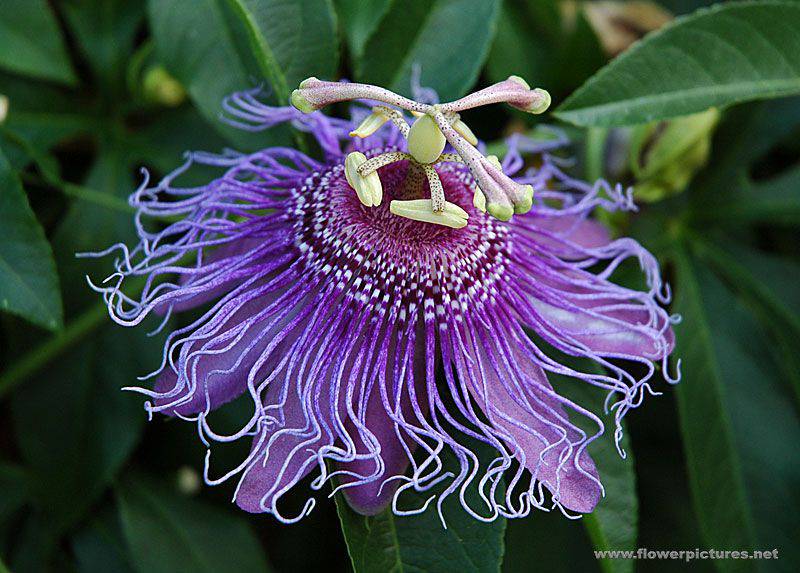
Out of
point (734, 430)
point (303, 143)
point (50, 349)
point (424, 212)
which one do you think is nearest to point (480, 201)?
point (424, 212)

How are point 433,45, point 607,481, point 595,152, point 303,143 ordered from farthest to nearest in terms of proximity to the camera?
point 595,152
point 433,45
point 303,143
point 607,481

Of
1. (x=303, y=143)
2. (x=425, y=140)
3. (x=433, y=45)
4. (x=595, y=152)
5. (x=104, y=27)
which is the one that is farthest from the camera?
(x=104, y=27)

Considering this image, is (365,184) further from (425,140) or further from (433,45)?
(433,45)

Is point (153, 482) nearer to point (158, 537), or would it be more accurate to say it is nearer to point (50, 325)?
point (158, 537)

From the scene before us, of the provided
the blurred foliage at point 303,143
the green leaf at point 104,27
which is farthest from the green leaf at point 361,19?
the green leaf at point 104,27

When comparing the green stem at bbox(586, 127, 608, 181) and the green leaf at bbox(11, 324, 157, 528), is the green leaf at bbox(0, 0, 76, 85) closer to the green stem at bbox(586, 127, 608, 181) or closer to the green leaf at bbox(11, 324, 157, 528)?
the green leaf at bbox(11, 324, 157, 528)

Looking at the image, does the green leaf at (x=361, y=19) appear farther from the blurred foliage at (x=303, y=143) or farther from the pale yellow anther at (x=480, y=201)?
the pale yellow anther at (x=480, y=201)

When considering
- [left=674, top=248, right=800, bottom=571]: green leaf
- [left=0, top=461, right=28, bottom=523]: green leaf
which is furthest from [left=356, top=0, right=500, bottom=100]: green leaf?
[left=0, top=461, right=28, bottom=523]: green leaf

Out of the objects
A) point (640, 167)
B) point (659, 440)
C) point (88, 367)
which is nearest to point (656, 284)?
point (640, 167)

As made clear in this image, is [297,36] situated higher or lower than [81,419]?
higher

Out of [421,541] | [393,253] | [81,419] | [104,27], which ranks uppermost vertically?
[104,27]
